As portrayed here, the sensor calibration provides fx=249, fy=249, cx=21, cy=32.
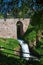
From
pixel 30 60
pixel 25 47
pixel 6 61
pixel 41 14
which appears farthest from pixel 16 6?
Result: pixel 25 47

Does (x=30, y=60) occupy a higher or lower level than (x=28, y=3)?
lower

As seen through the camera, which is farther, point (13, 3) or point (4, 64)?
point (4, 64)

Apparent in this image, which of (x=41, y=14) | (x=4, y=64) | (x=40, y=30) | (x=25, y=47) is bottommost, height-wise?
(x=25, y=47)

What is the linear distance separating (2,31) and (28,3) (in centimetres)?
1245

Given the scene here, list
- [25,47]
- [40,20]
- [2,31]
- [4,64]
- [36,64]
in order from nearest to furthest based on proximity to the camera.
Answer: [40,20] < [36,64] < [4,64] < [25,47] < [2,31]

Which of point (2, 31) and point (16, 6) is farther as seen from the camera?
point (2, 31)

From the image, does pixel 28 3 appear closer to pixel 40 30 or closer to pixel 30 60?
pixel 40 30

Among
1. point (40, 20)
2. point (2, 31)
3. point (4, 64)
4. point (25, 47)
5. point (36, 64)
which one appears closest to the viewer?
point (40, 20)

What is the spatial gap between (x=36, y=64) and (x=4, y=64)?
1.80 ft

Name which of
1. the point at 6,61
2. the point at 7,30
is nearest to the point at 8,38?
the point at 7,30

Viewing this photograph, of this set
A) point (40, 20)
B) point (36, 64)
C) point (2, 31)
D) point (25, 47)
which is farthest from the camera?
point (2, 31)

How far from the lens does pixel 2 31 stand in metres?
14.2

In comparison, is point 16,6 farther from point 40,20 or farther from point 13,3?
point 40,20

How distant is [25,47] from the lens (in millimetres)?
13219
